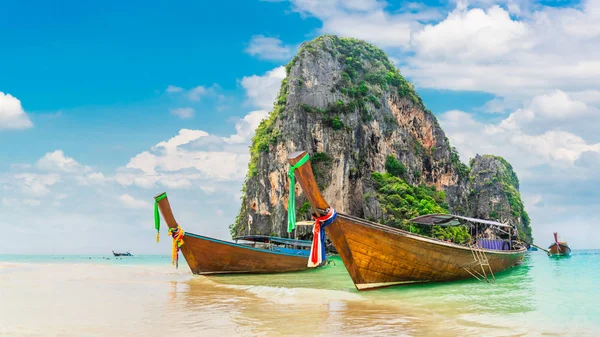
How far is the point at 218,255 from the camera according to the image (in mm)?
18250

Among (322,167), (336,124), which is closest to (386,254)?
(322,167)

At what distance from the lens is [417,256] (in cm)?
1263

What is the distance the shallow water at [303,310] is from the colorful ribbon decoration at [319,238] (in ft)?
3.09

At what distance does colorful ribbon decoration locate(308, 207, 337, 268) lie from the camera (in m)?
11.0

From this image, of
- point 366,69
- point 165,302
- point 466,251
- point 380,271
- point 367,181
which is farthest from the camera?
point 366,69

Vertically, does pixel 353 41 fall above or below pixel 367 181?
above

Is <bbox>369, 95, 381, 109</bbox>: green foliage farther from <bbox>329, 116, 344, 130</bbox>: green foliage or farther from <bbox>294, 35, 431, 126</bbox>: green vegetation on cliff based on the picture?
<bbox>329, 116, 344, 130</bbox>: green foliage

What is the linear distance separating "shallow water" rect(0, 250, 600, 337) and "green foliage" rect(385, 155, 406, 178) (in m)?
31.9

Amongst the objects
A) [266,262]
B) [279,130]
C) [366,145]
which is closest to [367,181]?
[366,145]

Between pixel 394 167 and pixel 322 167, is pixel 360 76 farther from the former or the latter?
pixel 322 167

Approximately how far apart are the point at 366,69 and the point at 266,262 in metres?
36.7

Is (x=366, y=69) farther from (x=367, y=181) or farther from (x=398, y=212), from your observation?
(x=398, y=212)

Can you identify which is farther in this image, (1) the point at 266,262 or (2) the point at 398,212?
(2) the point at 398,212

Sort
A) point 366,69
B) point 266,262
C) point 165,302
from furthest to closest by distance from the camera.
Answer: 1. point 366,69
2. point 266,262
3. point 165,302
